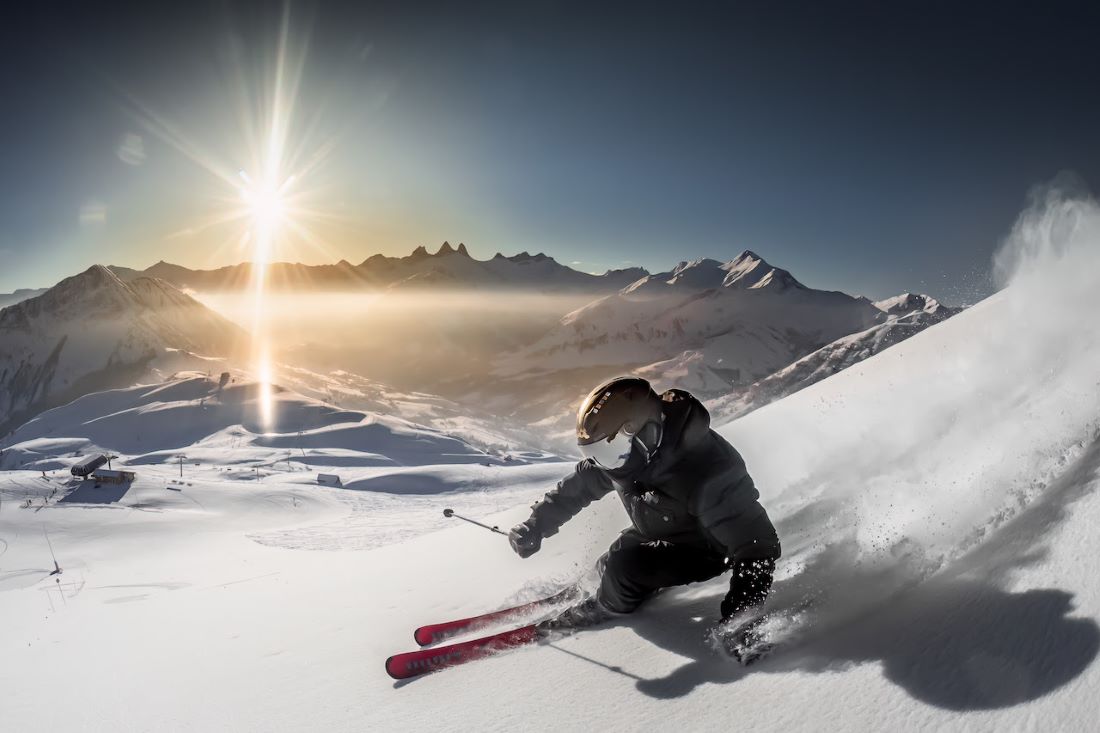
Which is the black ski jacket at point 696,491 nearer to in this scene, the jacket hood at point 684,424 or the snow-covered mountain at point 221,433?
the jacket hood at point 684,424

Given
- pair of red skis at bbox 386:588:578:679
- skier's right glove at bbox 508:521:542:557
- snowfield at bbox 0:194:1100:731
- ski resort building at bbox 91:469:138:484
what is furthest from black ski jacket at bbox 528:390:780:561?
ski resort building at bbox 91:469:138:484

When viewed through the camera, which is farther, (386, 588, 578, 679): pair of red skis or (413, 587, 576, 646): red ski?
(413, 587, 576, 646): red ski

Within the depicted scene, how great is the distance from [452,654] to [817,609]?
7.38 ft

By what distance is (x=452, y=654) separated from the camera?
3730mm

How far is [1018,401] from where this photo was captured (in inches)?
170

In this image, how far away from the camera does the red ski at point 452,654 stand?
12.0ft

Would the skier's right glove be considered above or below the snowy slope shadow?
above

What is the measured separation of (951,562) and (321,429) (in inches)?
5278

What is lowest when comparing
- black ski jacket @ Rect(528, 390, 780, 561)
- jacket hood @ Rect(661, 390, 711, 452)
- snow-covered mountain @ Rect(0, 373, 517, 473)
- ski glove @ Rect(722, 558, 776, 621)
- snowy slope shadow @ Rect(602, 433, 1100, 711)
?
snowy slope shadow @ Rect(602, 433, 1100, 711)

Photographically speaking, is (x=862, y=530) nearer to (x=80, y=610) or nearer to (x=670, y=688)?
(x=670, y=688)

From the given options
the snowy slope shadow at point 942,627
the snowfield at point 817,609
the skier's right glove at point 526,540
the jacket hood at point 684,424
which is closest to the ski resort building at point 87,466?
the snowfield at point 817,609

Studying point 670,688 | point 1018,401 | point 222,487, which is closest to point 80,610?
point 670,688

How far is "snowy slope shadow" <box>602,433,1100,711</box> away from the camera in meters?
2.01

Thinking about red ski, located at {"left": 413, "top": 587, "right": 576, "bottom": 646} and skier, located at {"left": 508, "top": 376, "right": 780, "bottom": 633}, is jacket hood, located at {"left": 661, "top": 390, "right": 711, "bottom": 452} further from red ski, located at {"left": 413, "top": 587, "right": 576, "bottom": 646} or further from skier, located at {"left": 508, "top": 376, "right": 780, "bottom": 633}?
red ski, located at {"left": 413, "top": 587, "right": 576, "bottom": 646}
